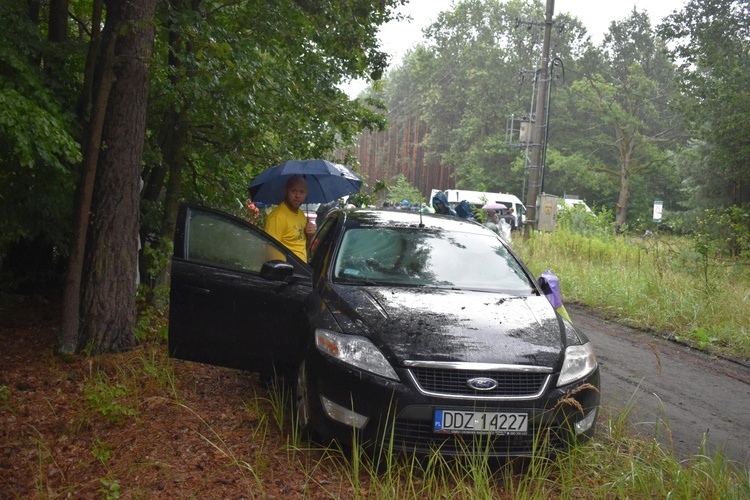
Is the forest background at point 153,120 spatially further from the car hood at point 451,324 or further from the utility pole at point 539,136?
the utility pole at point 539,136

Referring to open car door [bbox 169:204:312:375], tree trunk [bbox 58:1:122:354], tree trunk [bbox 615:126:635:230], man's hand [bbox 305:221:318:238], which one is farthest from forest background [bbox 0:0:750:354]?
tree trunk [bbox 615:126:635:230]

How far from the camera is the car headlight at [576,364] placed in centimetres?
425

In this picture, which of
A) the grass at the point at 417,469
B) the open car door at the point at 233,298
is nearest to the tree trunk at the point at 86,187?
the open car door at the point at 233,298

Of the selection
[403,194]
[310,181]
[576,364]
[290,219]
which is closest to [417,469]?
[576,364]

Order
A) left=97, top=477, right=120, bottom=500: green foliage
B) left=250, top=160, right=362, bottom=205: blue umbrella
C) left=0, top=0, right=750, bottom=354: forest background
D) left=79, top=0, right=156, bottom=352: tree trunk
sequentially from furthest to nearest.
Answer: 1. left=250, top=160, right=362, bottom=205: blue umbrella
2. left=79, top=0, right=156, bottom=352: tree trunk
3. left=0, top=0, right=750, bottom=354: forest background
4. left=97, top=477, right=120, bottom=500: green foliage

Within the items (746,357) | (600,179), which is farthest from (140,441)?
(600,179)

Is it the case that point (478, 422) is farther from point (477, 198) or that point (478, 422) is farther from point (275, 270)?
point (477, 198)

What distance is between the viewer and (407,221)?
6043 millimetres

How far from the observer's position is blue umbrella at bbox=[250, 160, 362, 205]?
7781mm

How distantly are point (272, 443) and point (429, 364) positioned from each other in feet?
4.30

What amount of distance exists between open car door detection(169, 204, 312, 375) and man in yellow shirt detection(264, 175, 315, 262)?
142cm

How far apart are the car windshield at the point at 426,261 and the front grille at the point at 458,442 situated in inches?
52.7

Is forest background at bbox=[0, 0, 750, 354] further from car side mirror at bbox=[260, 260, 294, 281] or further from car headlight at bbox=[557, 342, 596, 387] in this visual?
car headlight at bbox=[557, 342, 596, 387]

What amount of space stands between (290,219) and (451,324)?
3.12 meters
